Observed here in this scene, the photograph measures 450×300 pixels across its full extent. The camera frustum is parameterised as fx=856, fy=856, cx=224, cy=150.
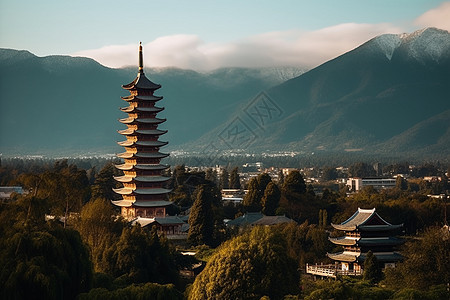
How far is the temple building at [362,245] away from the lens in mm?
48875

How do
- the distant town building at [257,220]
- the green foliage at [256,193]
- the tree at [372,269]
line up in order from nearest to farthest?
the tree at [372,269]
the distant town building at [257,220]
the green foliage at [256,193]

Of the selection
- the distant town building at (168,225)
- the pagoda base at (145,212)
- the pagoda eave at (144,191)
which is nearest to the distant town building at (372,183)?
the pagoda eave at (144,191)

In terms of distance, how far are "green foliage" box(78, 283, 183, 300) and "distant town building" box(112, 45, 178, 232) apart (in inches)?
1229

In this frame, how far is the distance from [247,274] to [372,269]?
478 inches

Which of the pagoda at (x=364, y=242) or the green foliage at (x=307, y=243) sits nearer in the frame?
the pagoda at (x=364, y=242)

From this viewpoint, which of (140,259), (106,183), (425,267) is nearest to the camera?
(425,267)

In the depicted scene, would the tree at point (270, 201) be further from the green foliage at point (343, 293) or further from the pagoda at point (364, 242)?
the green foliage at point (343, 293)

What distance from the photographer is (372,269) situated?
44969 mm

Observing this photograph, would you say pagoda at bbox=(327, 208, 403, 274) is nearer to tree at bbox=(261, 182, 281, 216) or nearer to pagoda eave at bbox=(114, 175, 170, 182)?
pagoda eave at bbox=(114, 175, 170, 182)

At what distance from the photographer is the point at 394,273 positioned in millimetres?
40438

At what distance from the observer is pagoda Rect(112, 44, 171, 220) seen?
2579 inches

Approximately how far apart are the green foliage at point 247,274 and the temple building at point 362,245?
1227 cm

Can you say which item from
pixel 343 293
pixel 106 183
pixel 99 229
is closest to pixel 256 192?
pixel 106 183

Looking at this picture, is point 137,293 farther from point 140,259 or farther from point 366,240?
point 366,240
